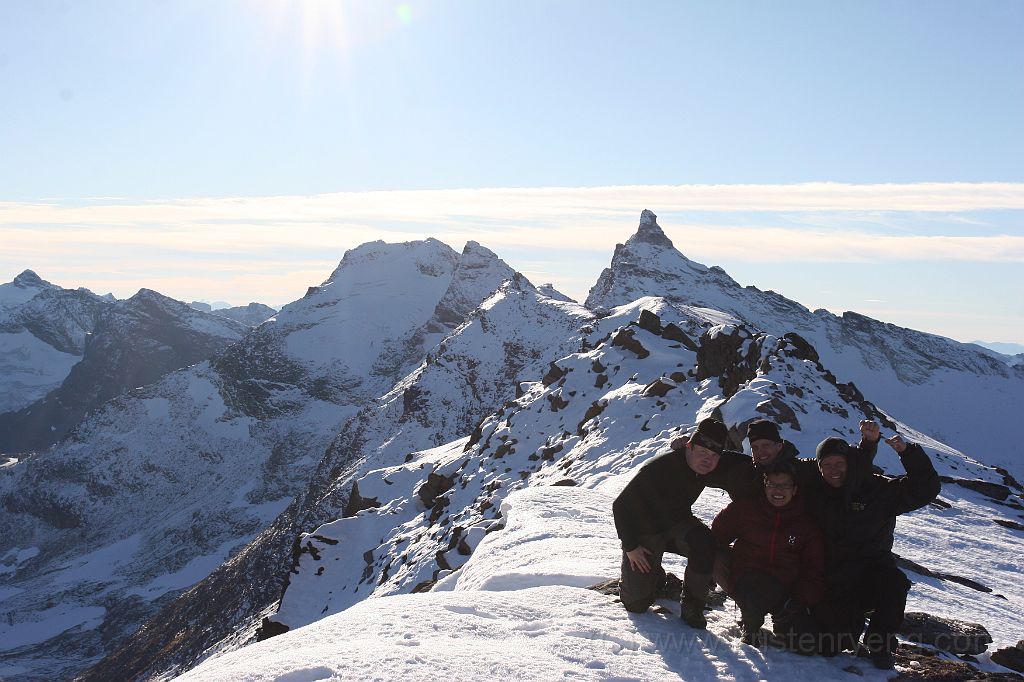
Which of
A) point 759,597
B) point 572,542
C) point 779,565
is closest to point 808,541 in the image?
point 779,565

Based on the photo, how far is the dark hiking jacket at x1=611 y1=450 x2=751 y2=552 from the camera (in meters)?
7.51

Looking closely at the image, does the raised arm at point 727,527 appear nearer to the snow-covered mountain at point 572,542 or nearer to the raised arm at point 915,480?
the snow-covered mountain at point 572,542

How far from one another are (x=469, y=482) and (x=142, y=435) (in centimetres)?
16568

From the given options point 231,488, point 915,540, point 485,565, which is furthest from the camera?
point 231,488

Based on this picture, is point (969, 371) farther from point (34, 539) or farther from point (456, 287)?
point (34, 539)

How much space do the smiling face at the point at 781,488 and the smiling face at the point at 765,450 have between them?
18cm

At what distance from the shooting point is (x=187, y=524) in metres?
132

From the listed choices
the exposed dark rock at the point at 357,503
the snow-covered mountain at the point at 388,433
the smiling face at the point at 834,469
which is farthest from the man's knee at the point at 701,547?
the snow-covered mountain at the point at 388,433

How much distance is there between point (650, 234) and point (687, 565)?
16626cm

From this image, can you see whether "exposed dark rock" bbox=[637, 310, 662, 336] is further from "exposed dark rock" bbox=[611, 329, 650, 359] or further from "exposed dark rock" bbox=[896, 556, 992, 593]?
"exposed dark rock" bbox=[896, 556, 992, 593]

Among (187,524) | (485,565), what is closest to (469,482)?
(485,565)

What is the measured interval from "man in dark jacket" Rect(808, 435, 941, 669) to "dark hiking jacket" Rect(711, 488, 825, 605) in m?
0.12

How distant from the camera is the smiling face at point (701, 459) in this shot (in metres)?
7.24

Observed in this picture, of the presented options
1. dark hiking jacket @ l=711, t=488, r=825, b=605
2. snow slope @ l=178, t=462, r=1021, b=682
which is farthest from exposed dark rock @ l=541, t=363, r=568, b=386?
dark hiking jacket @ l=711, t=488, r=825, b=605
